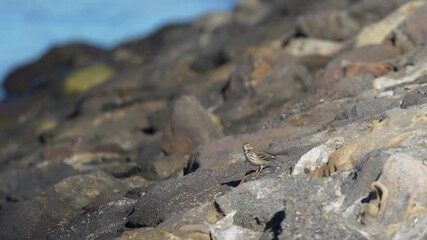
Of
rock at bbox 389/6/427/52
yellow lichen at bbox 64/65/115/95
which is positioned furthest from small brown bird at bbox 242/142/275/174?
yellow lichen at bbox 64/65/115/95

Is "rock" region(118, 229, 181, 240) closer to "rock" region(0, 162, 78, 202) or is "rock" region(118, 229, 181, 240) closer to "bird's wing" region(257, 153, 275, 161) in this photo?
"bird's wing" region(257, 153, 275, 161)

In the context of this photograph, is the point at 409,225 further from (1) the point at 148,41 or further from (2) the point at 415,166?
(1) the point at 148,41

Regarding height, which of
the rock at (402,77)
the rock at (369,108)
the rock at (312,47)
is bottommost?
the rock at (312,47)

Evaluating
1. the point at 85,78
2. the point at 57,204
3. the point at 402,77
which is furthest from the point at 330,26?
the point at 85,78

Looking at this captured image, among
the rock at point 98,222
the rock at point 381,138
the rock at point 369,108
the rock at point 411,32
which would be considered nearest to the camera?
the rock at point 381,138

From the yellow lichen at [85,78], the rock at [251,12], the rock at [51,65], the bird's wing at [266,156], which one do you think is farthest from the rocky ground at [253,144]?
the rock at [51,65]

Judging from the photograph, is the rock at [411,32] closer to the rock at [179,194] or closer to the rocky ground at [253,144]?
the rocky ground at [253,144]

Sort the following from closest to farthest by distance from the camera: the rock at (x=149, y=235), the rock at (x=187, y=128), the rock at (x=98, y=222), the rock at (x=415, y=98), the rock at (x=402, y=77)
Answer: the rock at (x=149, y=235)
the rock at (x=98, y=222)
the rock at (x=415, y=98)
the rock at (x=402, y=77)
the rock at (x=187, y=128)
